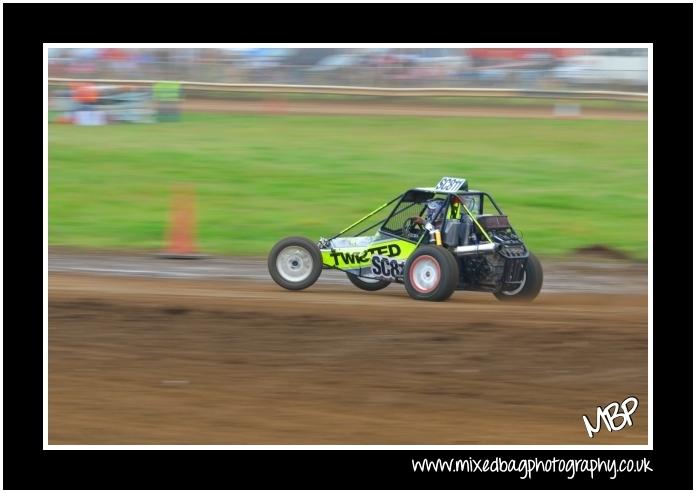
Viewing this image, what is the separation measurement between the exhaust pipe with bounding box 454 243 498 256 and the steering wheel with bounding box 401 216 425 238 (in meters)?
0.58

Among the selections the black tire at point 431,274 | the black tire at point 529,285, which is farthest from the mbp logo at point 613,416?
the black tire at point 529,285

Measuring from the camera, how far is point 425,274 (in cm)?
1298

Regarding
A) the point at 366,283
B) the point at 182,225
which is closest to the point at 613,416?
the point at 366,283

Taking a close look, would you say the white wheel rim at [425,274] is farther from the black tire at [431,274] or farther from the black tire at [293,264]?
the black tire at [293,264]

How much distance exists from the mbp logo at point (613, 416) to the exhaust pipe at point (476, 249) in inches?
149

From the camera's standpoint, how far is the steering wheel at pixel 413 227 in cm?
1328

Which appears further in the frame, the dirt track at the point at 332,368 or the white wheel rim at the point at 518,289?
the white wheel rim at the point at 518,289

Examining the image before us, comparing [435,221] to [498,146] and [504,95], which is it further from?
[504,95]

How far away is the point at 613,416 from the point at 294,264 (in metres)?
5.91

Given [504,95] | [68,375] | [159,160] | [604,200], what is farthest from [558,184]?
[68,375]

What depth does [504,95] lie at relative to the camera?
2780 cm

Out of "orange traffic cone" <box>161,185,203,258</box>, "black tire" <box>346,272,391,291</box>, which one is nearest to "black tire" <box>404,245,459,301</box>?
"black tire" <box>346,272,391,291</box>

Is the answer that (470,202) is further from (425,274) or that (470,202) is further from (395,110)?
(395,110)

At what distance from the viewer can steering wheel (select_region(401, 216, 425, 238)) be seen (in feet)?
43.6
